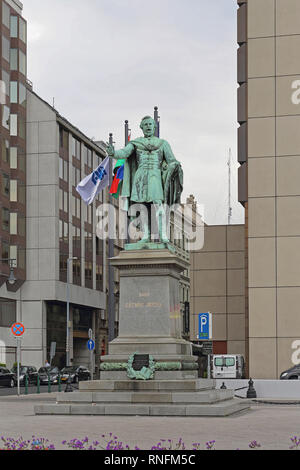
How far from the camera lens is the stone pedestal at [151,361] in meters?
19.8

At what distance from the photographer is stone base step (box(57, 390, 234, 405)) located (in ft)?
64.8

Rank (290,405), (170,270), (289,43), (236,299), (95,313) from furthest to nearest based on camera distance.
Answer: (95,313) → (236,299) → (289,43) → (290,405) → (170,270)

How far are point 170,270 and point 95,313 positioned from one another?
7481 cm

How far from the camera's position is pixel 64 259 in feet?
272

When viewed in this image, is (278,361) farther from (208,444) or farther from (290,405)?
(208,444)

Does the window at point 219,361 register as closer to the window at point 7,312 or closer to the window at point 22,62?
the window at point 7,312

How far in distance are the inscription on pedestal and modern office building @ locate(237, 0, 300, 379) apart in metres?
16.9

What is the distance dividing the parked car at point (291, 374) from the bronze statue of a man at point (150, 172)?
15.0 meters

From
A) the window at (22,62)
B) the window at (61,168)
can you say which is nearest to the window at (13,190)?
the window at (61,168)

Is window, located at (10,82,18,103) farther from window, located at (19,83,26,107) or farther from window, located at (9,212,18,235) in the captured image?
window, located at (9,212,18,235)

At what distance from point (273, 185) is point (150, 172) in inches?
590

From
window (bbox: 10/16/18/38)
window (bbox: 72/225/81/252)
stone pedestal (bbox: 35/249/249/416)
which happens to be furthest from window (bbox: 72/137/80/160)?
stone pedestal (bbox: 35/249/249/416)

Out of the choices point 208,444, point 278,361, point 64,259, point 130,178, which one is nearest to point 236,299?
point 278,361

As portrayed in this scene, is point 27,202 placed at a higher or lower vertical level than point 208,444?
higher
